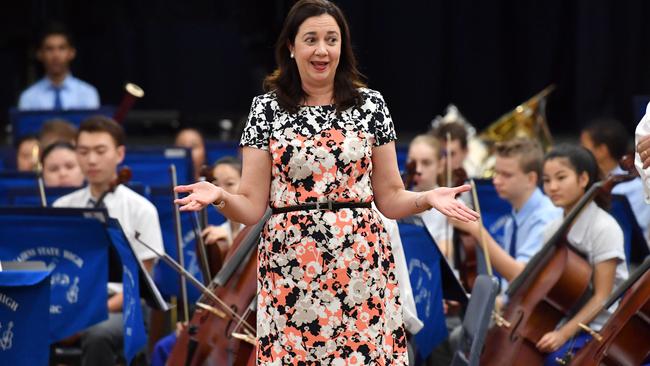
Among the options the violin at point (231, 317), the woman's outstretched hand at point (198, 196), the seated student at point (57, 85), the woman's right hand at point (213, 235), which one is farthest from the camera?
the seated student at point (57, 85)

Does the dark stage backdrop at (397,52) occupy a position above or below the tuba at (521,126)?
above

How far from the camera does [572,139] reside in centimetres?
1200

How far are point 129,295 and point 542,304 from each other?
1439mm

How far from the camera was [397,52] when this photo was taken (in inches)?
499

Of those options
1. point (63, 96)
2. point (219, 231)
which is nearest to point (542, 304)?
point (219, 231)

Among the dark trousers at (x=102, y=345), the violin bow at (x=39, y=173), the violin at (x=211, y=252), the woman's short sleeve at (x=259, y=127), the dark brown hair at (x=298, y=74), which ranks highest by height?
the dark brown hair at (x=298, y=74)

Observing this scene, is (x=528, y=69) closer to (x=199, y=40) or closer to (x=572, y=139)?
(x=572, y=139)

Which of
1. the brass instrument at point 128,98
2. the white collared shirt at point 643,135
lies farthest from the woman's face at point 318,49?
the brass instrument at point 128,98

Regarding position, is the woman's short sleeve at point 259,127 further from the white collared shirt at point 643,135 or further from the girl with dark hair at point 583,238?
the girl with dark hair at point 583,238

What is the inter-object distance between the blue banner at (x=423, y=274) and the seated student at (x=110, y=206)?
0.99 metres

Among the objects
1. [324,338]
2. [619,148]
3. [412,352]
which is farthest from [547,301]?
[619,148]

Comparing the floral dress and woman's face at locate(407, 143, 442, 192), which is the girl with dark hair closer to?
woman's face at locate(407, 143, 442, 192)

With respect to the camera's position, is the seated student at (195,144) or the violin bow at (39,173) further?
the seated student at (195,144)

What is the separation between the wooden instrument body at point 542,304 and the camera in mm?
5336
